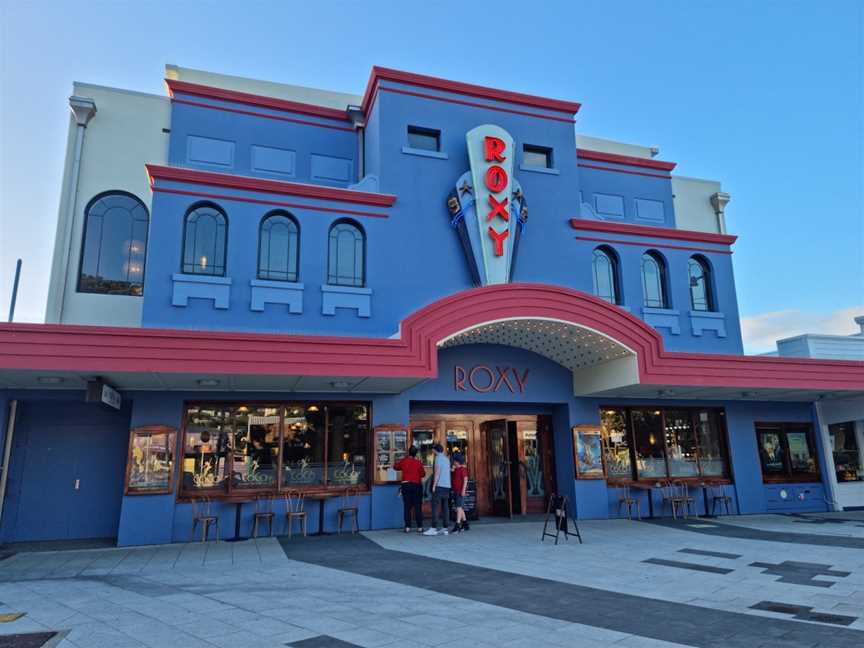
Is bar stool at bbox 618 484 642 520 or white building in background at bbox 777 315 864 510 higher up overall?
white building in background at bbox 777 315 864 510

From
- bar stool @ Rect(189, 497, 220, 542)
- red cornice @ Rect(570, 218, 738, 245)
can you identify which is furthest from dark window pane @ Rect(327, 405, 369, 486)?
red cornice @ Rect(570, 218, 738, 245)

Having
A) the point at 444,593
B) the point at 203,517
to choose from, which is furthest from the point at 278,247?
the point at 444,593

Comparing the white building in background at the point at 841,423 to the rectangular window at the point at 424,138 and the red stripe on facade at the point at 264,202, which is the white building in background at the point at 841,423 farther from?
the red stripe on facade at the point at 264,202

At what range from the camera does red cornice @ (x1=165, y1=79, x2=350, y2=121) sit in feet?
49.2

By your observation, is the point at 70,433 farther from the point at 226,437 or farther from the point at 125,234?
the point at 125,234

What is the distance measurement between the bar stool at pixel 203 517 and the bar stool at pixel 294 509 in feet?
4.52

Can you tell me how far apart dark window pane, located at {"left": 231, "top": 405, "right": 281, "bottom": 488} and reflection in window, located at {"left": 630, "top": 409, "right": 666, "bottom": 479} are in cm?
939

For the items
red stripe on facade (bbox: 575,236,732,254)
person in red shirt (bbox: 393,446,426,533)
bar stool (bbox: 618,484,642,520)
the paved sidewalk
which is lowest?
the paved sidewalk

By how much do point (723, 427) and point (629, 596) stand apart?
1113cm

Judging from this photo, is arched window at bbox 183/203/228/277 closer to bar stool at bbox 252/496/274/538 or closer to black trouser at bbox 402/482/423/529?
bar stool at bbox 252/496/274/538

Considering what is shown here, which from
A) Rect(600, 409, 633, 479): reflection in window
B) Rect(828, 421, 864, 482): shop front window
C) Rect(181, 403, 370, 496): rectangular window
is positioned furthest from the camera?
Rect(828, 421, 864, 482): shop front window

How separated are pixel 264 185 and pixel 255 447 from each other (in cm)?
581

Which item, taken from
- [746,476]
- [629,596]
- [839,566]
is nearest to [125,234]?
[629,596]

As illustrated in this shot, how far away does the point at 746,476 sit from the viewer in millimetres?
16469
